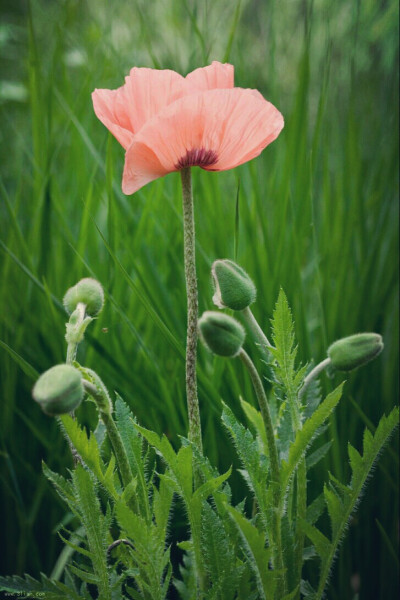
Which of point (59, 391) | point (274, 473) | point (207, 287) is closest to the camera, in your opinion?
point (59, 391)

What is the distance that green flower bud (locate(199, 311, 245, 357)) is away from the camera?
47 centimetres

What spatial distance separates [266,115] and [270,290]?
0.95 feet

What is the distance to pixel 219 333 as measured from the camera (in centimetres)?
47

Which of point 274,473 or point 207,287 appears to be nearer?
point 274,473

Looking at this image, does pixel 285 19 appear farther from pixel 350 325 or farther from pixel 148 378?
pixel 148 378

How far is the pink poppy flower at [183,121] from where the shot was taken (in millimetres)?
507

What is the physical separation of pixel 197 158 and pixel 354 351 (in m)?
0.20

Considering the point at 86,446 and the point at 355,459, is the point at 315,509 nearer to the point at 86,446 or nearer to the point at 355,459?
the point at 355,459

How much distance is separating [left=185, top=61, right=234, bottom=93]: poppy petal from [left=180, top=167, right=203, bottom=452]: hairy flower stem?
8 centimetres

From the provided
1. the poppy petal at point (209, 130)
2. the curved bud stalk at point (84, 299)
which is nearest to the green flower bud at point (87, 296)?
the curved bud stalk at point (84, 299)

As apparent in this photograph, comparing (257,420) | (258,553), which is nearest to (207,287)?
(257,420)

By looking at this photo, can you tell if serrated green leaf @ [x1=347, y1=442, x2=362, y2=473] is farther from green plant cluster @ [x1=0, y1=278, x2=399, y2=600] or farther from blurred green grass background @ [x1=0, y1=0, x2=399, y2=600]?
blurred green grass background @ [x1=0, y1=0, x2=399, y2=600]

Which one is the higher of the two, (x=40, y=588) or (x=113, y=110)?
(x=113, y=110)

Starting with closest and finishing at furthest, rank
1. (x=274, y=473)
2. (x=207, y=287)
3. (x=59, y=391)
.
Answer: (x=59, y=391) < (x=274, y=473) < (x=207, y=287)
